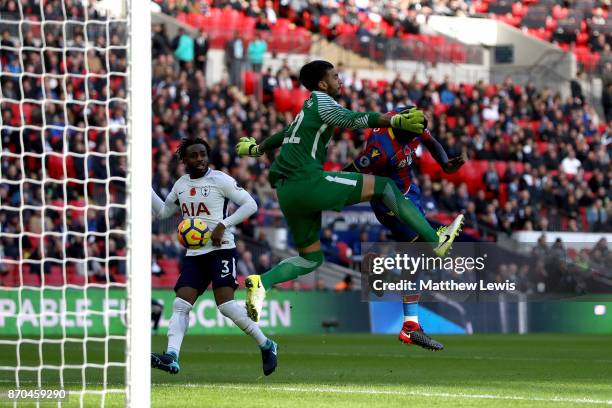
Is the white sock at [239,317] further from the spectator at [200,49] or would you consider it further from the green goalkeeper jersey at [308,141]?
the spectator at [200,49]

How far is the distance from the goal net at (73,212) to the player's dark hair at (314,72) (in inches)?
64.3

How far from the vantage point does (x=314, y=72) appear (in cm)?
1152

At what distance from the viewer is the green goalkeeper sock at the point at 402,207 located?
37.8ft

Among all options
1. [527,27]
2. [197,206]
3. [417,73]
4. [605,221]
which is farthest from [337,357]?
[527,27]

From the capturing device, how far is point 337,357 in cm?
1700

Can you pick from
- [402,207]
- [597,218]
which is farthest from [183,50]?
[402,207]

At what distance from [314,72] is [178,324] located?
268cm

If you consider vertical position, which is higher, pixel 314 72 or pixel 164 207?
pixel 314 72

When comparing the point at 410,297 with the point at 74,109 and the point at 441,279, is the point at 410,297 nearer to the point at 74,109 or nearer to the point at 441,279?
the point at 441,279

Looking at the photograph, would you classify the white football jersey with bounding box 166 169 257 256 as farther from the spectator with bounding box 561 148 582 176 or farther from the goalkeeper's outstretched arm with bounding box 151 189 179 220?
the spectator with bounding box 561 148 582 176

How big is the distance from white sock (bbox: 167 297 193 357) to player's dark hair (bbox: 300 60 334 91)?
2.41 metres

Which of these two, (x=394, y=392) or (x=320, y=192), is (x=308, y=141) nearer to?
(x=320, y=192)

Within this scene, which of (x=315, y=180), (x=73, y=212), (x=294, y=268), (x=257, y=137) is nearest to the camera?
(x=315, y=180)

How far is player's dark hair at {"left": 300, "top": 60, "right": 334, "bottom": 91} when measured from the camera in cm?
1150
